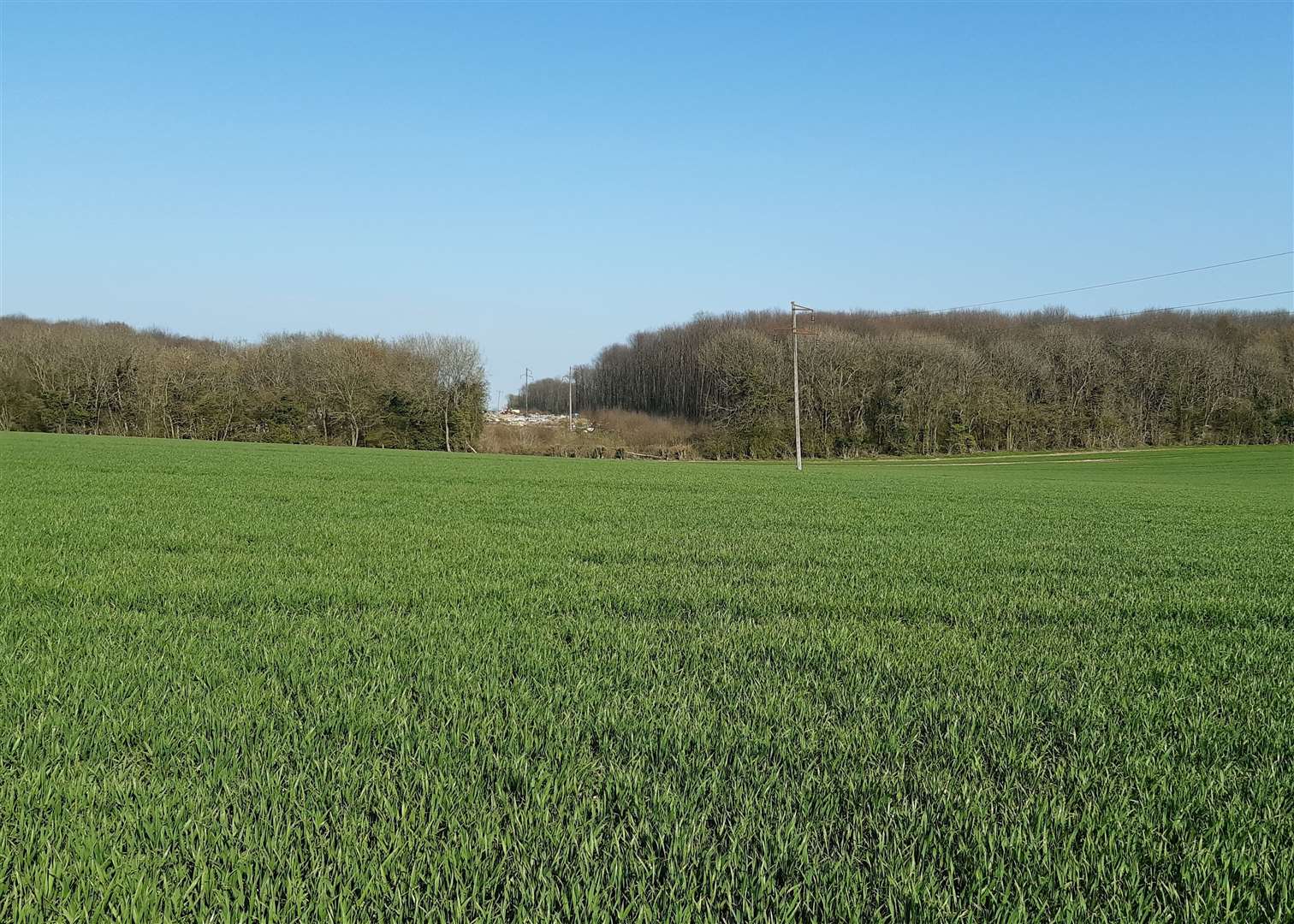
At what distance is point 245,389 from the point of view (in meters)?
60.8

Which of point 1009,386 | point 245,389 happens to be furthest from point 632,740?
point 1009,386

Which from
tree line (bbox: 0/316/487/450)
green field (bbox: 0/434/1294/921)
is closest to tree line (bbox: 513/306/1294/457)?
tree line (bbox: 0/316/487/450)

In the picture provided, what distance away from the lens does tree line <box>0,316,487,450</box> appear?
5619cm

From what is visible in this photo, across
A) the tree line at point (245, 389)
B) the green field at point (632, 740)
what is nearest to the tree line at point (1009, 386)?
the tree line at point (245, 389)

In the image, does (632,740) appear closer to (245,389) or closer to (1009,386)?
(245,389)

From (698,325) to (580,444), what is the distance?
47.1 meters

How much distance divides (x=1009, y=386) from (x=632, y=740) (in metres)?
76.6

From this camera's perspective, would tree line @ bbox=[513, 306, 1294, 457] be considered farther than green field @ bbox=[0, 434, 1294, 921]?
Yes

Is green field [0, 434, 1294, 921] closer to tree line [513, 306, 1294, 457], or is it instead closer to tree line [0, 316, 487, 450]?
tree line [0, 316, 487, 450]

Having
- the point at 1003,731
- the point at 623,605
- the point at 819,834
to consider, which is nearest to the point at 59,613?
the point at 623,605

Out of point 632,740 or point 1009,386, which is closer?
point 632,740

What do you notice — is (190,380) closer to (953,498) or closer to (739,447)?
(739,447)

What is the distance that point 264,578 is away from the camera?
5523mm

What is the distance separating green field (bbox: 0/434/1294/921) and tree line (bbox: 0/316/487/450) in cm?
5532
